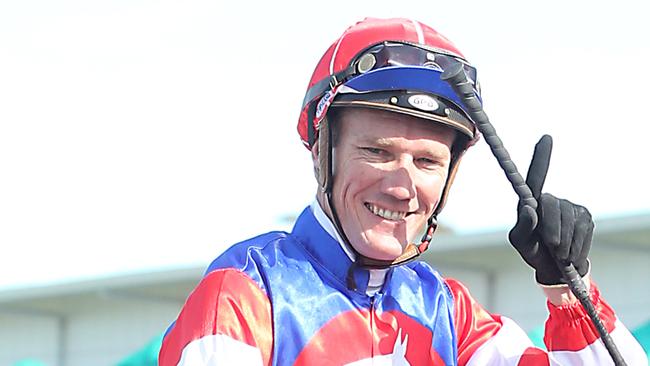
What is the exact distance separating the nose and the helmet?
16 cm

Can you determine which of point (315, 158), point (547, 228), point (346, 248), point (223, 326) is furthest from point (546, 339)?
point (223, 326)

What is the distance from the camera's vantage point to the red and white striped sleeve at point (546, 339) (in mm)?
4234

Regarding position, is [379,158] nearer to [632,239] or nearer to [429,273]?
[429,273]

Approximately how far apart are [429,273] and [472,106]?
805 mm

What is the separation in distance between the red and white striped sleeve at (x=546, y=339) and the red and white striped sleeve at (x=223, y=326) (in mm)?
705

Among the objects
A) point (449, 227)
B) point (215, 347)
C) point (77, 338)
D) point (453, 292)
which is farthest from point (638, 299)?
point (215, 347)

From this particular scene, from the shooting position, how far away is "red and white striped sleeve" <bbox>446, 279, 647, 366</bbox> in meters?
4.23

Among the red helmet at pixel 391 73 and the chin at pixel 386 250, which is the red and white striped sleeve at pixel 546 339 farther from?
the red helmet at pixel 391 73

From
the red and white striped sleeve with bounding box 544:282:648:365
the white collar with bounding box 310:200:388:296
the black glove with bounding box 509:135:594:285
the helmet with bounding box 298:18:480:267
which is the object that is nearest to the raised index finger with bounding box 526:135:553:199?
the black glove with bounding box 509:135:594:285

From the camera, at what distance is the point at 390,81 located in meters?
4.23

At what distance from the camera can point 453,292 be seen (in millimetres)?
4621

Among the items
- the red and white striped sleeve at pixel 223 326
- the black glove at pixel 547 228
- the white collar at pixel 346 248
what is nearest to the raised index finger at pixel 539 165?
the black glove at pixel 547 228

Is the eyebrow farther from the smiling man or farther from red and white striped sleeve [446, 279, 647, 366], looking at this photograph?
red and white striped sleeve [446, 279, 647, 366]

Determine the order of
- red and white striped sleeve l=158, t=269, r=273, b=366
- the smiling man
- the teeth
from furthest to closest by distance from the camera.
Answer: the teeth < the smiling man < red and white striped sleeve l=158, t=269, r=273, b=366
